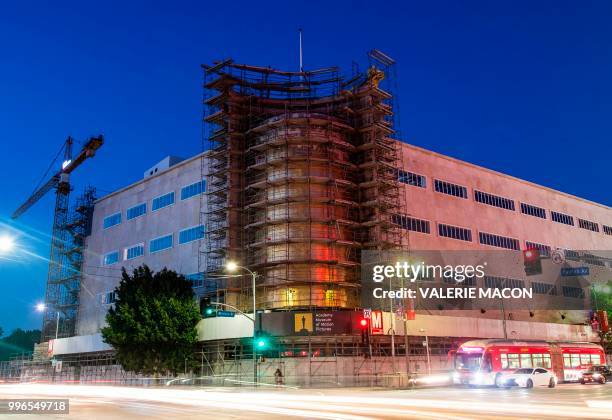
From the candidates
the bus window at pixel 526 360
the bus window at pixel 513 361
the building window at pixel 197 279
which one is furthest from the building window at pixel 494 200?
the building window at pixel 197 279

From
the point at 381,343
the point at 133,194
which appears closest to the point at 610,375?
the point at 381,343

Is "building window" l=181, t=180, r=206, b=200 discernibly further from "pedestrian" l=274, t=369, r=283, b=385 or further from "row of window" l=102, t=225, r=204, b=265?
"pedestrian" l=274, t=369, r=283, b=385

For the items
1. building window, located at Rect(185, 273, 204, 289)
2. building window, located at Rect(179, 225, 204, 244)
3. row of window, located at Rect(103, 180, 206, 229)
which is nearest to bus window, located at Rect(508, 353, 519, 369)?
building window, located at Rect(185, 273, 204, 289)

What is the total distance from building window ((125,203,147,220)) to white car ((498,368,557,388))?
50550 mm

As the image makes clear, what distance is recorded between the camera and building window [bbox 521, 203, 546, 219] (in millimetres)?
83875

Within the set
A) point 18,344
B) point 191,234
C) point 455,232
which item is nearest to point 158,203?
point 191,234

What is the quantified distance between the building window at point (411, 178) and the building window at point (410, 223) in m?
4.40

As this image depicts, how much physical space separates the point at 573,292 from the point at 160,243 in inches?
2243

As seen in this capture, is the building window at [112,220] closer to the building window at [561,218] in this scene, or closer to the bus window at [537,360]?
the bus window at [537,360]

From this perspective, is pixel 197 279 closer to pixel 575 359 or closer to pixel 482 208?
pixel 482 208

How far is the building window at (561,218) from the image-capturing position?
88375 mm

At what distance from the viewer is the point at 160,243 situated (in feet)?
242

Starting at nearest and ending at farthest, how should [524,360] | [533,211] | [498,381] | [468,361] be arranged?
1. [498,381]
2. [468,361]
3. [524,360]
4. [533,211]

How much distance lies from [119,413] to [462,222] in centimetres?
5803
